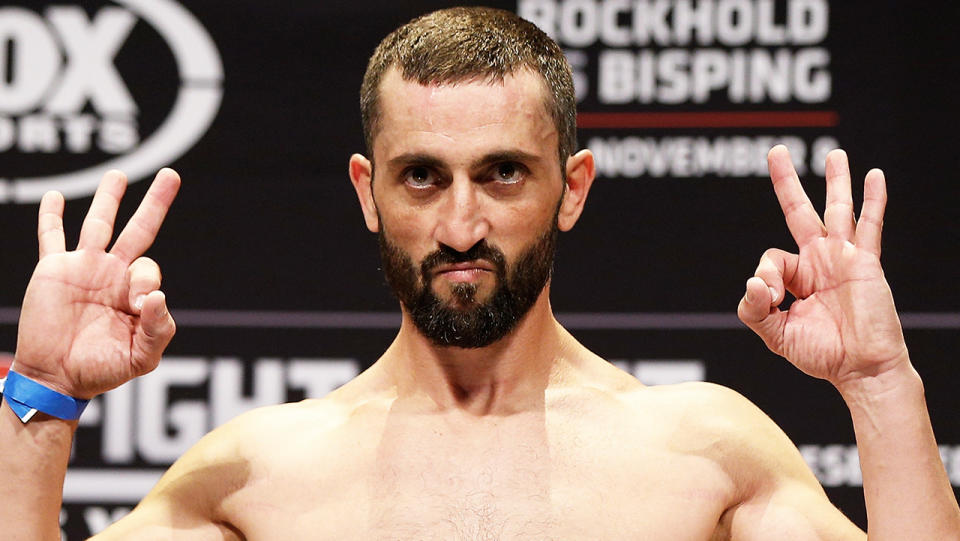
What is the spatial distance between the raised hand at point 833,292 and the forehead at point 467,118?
319 millimetres

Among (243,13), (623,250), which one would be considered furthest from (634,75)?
(243,13)

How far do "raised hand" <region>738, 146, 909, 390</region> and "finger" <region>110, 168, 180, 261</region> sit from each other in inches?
31.1

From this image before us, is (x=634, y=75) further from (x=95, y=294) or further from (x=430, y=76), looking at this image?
(x=95, y=294)

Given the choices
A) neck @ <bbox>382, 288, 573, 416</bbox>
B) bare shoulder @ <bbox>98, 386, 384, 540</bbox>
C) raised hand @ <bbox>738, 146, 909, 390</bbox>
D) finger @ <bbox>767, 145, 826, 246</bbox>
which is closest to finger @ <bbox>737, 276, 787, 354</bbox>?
raised hand @ <bbox>738, 146, 909, 390</bbox>

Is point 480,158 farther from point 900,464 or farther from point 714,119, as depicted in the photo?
point 714,119

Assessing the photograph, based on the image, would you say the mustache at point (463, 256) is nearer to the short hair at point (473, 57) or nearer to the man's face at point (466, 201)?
the man's face at point (466, 201)

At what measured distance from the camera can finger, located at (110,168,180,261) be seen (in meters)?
1.65

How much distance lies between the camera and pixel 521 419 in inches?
68.7

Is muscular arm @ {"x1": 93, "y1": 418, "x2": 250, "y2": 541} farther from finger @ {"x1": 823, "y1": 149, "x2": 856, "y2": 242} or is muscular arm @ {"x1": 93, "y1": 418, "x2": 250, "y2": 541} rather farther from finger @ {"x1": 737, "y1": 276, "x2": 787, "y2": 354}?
finger @ {"x1": 823, "y1": 149, "x2": 856, "y2": 242}

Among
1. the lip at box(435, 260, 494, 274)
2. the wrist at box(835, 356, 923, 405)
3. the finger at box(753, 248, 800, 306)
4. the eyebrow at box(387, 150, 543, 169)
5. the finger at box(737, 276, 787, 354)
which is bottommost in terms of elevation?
the wrist at box(835, 356, 923, 405)

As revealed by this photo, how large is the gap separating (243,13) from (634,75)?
0.88 metres

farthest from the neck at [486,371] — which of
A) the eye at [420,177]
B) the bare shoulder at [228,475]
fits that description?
the eye at [420,177]

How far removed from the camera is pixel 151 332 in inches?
62.3

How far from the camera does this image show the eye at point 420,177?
5.36 ft
